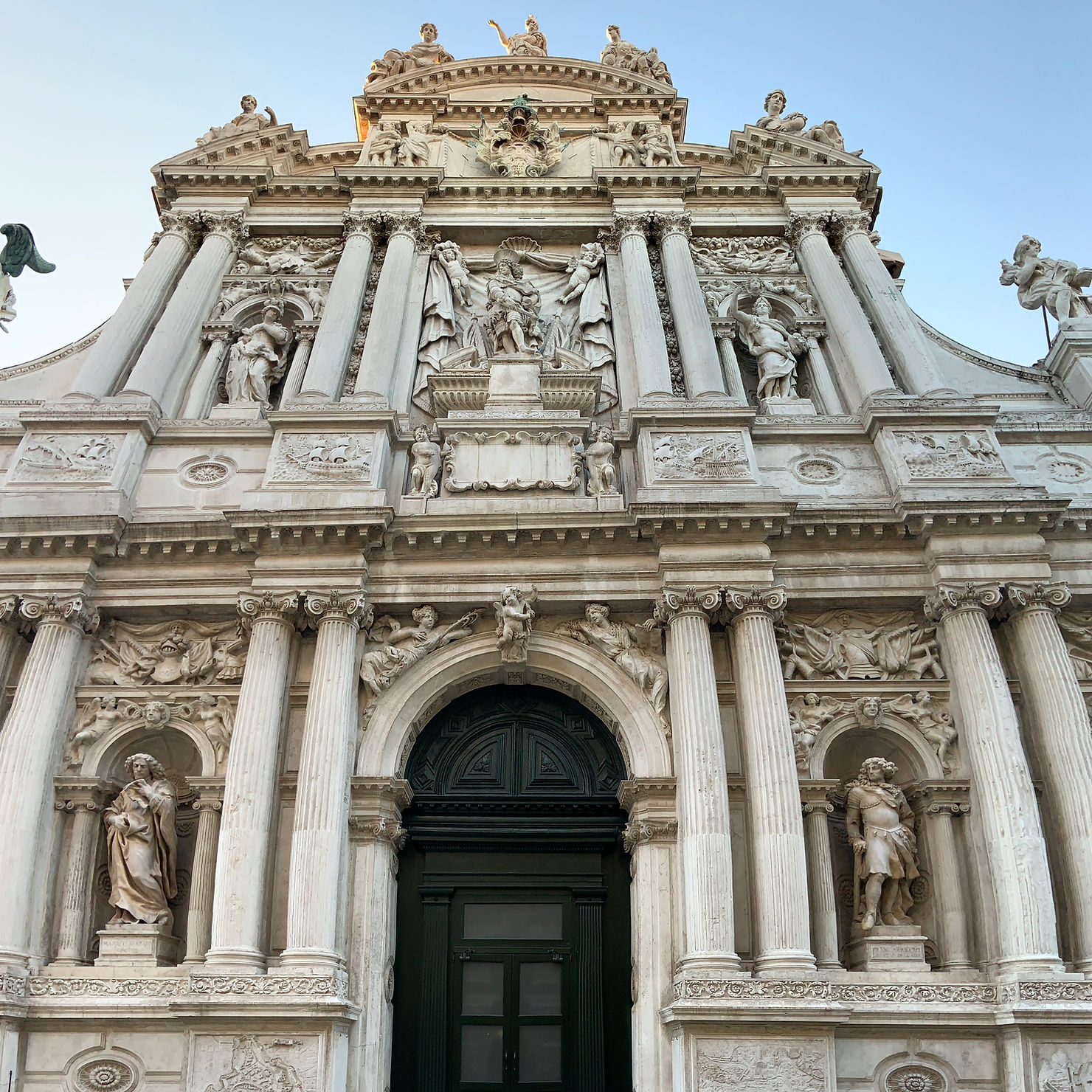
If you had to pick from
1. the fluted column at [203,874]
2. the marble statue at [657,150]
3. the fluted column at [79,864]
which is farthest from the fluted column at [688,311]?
the fluted column at [79,864]

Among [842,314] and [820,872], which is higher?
[842,314]

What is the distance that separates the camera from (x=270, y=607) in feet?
35.7

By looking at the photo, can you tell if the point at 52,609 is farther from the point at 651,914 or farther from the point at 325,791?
the point at 651,914

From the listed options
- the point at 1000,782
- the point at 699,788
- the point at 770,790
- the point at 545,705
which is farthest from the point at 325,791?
the point at 1000,782

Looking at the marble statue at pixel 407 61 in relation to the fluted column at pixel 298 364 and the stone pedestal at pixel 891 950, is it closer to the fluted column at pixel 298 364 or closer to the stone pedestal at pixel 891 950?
the fluted column at pixel 298 364

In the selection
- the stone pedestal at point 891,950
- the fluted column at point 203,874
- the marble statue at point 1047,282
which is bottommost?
the stone pedestal at point 891,950

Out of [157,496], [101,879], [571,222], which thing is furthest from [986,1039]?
[571,222]

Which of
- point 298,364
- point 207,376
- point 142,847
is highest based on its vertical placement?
point 298,364

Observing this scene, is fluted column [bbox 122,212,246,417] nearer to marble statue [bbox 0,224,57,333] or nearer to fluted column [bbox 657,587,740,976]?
marble statue [bbox 0,224,57,333]

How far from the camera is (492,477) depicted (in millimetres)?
12250

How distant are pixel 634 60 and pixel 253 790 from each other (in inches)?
602

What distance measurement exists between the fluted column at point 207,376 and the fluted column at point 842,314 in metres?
8.53

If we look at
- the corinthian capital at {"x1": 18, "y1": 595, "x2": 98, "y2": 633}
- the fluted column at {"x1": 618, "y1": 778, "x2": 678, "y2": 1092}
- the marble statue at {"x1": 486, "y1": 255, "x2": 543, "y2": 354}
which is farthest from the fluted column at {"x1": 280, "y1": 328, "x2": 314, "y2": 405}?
the fluted column at {"x1": 618, "y1": 778, "x2": 678, "y2": 1092}

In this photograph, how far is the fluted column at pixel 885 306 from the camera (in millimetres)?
13562
